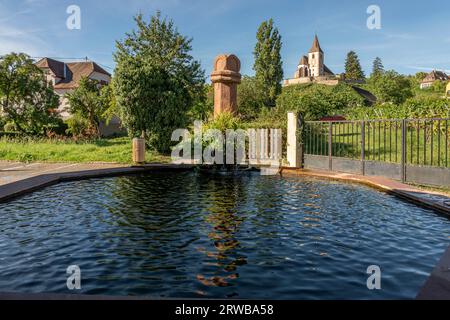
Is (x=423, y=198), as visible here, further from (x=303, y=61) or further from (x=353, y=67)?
(x=303, y=61)

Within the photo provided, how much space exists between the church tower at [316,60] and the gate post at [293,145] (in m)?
127

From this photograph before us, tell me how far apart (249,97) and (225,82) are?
23927 mm

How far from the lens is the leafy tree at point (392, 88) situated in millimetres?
74250

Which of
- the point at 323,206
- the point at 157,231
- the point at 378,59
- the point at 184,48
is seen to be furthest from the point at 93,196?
the point at 378,59

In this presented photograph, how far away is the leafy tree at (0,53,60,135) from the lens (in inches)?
1108

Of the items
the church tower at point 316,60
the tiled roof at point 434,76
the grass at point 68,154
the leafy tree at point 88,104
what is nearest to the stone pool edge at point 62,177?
the grass at point 68,154

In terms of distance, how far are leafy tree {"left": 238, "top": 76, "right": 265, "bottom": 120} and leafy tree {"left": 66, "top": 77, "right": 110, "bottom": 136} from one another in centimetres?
1490

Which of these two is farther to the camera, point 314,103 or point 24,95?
point 314,103

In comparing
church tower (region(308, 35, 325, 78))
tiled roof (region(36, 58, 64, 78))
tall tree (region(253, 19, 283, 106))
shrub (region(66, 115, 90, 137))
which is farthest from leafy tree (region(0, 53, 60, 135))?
church tower (region(308, 35, 325, 78))

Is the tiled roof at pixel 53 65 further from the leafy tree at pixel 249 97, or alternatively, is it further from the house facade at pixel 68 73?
the leafy tree at pixel 249 97

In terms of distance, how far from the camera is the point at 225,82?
2005 centimetres

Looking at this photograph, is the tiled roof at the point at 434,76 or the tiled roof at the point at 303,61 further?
the tiled roof at the point at 303,61

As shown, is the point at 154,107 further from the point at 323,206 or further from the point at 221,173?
the point at 323,206

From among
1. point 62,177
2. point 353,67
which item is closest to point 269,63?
point 62,177
